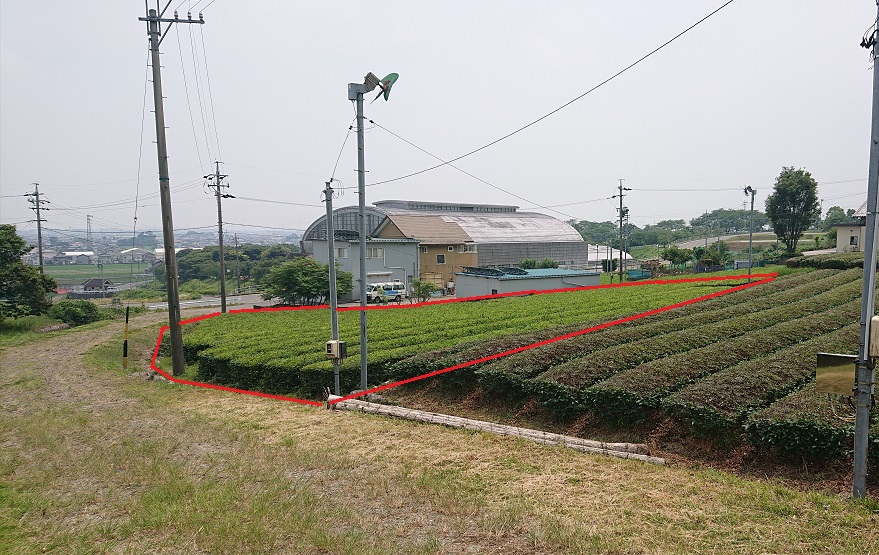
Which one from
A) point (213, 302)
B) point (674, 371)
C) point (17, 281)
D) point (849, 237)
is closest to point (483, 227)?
point (213, 302)

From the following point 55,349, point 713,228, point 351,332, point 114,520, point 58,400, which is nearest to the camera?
point 114,520

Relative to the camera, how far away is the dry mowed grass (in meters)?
4.50

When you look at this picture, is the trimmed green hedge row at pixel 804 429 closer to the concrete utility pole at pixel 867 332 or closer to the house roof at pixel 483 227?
the concrete utility pole at pixel 867 332

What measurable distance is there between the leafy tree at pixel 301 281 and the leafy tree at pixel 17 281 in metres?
11.8

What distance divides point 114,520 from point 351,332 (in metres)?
14.2

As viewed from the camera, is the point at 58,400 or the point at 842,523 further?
the point at 58,400

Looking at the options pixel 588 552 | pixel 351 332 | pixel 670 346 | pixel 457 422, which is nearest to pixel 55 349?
pixel 351 332

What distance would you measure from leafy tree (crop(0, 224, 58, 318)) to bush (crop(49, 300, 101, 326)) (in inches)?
114

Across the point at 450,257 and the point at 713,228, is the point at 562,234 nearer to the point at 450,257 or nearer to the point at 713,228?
the point at 450,257

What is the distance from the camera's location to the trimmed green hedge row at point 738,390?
281 inches

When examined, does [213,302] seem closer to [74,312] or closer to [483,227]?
[74,312]

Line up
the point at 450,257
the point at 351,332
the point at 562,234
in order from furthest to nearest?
1. the point at 562,234
2. the point at 450,257
3. the point at 351,332

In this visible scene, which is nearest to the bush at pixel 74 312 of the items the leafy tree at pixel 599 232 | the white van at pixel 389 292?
the white van at pixel 389 292

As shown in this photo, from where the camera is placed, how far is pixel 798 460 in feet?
20.7
